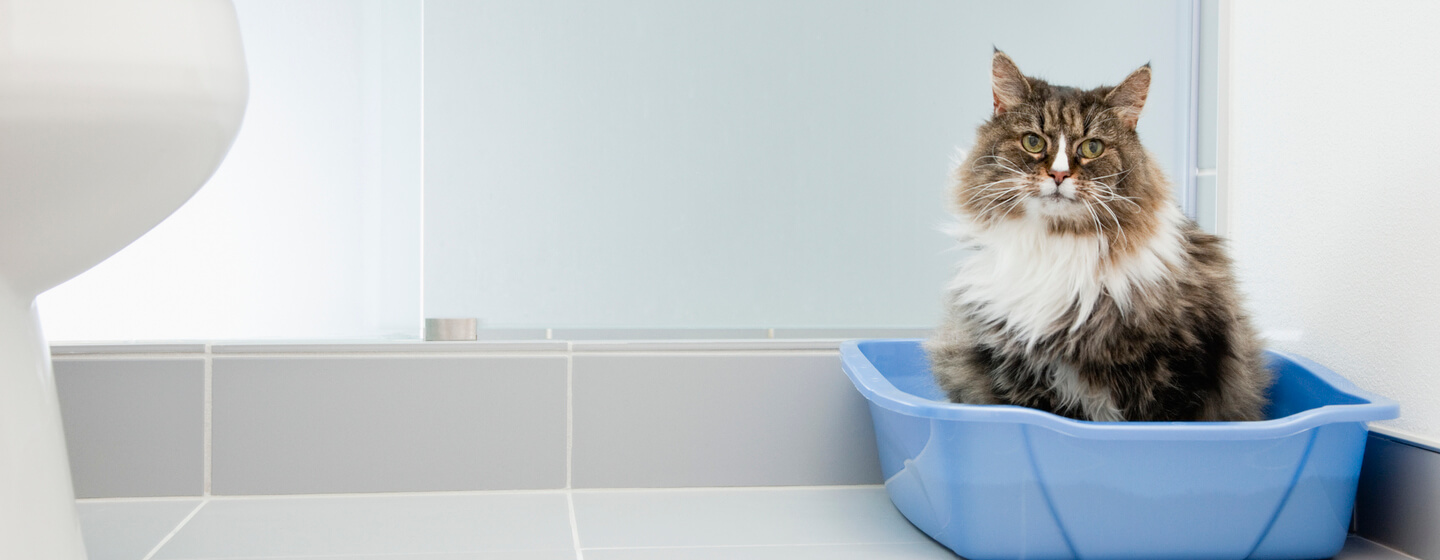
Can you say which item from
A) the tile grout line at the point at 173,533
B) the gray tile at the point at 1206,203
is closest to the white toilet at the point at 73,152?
the tile grout line at the point at 173,533

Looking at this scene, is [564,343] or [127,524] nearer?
[127,524]

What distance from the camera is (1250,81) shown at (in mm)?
1426

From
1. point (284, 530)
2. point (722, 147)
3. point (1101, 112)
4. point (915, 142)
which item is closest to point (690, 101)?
point (722, 147)

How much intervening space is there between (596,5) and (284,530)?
0.86 meters

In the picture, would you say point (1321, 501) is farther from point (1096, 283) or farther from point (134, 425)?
point (134, 425)

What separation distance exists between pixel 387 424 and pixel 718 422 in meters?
0.47

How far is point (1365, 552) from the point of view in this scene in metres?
1.10

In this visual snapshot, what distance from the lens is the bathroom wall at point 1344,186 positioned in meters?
1.08

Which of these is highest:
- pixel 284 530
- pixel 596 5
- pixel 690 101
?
pixel 596 5

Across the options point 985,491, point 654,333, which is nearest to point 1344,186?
point 985,491

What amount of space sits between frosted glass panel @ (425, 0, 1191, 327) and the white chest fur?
43 cm

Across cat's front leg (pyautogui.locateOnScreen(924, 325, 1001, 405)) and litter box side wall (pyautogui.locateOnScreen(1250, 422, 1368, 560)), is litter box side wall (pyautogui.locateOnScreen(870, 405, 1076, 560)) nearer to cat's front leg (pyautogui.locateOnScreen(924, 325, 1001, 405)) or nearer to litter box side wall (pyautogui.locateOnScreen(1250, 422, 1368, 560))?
cat's front leg (pyautogui.locateOnScreen(924, 325, 1001, 405))

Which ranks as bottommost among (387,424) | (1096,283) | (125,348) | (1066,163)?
(387,424)

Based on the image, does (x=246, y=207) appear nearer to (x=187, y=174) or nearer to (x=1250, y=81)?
(x=187, y=174)
